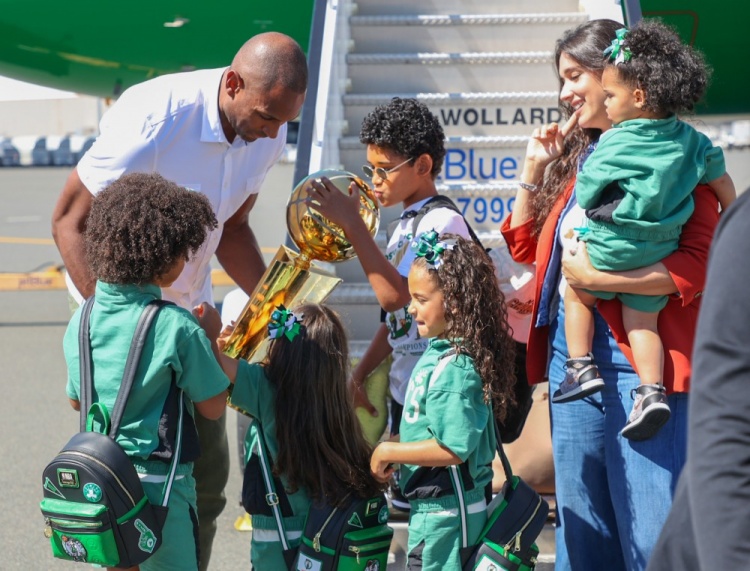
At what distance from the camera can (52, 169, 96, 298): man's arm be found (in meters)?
3.14

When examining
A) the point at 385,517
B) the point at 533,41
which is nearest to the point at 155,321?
the point at 385,517

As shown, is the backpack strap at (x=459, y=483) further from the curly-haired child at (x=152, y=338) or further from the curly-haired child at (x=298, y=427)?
the curly-haired child at (x=152, y=338)

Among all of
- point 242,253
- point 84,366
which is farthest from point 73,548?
point 242,253

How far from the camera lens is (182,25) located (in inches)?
448

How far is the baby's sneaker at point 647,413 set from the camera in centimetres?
256

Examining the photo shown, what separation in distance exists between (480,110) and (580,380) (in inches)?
144

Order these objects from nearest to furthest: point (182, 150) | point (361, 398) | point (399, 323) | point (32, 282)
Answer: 1. point (182, 150)
2. point (399, 323)
3. point (361, 398)
4. point (32, 282)

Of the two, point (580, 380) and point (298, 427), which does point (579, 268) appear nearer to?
point (580, 380)

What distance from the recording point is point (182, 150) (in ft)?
10.9

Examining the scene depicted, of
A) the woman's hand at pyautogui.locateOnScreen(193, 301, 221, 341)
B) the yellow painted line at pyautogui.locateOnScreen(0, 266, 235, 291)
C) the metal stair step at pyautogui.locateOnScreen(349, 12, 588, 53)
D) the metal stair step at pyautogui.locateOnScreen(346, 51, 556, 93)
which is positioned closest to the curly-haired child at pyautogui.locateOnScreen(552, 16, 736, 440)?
the woman's hand at pyautogui.locateOnScreen(193, 301, 221, 341)

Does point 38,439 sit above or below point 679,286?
below

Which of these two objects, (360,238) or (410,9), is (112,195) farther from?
(410,9)

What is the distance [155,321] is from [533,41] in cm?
423

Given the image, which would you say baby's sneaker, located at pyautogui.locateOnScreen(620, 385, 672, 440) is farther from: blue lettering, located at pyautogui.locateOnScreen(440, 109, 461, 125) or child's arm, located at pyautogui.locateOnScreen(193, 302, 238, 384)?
blue lettering, located at pyautogui.locateOnScreen(440, 109, 461, 125)
